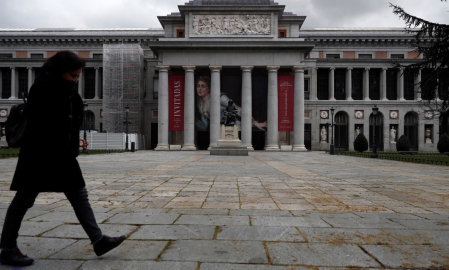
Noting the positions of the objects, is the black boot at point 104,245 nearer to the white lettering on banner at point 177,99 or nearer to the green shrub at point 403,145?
the green shrub at point 403,145

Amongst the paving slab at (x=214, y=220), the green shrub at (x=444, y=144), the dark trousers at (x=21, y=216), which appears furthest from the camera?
the green shrub at (x=444, y=144)

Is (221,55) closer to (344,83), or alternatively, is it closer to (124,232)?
(344,83)

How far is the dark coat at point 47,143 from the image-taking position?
3.26 m

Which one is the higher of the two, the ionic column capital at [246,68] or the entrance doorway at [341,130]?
the ionic column capital at [246,68]

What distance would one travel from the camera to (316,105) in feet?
179

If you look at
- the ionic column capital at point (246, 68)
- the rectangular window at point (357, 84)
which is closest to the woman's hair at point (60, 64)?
the ionic column capital at point (246, 68)

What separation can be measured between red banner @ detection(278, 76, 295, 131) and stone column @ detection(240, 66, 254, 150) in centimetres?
371

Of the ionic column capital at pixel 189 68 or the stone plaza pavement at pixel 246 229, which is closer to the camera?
the stone plaza pavement at pixel 246 229

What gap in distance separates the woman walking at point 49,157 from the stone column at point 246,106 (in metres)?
40.5

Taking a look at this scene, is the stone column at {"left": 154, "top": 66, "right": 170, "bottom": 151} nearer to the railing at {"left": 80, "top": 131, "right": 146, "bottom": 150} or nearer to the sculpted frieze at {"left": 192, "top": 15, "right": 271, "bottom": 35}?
the railing at {"left": 80, "top": 131, "right": 146, "bottom": 150}

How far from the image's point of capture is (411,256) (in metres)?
3.52

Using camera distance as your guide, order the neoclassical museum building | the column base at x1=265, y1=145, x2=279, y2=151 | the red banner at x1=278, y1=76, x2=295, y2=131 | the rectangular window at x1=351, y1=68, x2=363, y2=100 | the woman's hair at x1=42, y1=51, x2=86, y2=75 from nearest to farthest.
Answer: the woman's hair at x1=42, y1=51, x2=86, y2=75 < the column base at x1=265, y1=145, x2=279, y2=151 < the red banner at x1=278, y1=76, x2=295, y2=131 < the neoclassical museum building < the rectangular window at x1=351, y1=68, x2=363, y2=100

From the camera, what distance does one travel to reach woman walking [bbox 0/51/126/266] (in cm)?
326

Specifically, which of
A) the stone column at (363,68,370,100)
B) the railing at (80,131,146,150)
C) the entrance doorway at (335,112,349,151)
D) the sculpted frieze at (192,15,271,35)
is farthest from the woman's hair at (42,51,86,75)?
the stone column at (363,68,370,100)
